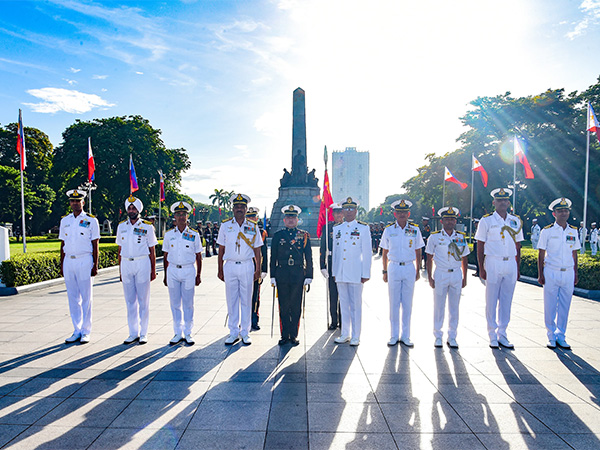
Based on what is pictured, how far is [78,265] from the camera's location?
5.91 m

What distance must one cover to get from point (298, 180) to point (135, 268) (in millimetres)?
31633

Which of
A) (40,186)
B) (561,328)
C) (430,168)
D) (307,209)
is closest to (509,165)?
(430,168)

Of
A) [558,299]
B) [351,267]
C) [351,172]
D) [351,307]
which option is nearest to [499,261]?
[558,299]

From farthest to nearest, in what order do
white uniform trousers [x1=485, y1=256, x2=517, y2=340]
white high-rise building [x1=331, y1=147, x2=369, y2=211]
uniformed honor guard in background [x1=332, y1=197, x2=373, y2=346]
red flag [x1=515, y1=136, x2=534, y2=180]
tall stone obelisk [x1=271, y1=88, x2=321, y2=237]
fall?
white high-rise building [x1=331, y1=147, x2=369, y2=211] < tall stone obelisk [x1=271, y1=88, x2=321, y2=237] < red flag [x1=515, y1=136, x2=534, y2=180] < uniformed honor guard in background [x1=332, y1=197, x2=373, y2=346] < white uniform trousers [x1=485, y1=256, x2=517, y2=340]

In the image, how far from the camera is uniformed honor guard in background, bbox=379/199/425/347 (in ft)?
19.4

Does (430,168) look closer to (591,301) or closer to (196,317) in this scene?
(591,301)

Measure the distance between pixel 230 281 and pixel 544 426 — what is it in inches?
159

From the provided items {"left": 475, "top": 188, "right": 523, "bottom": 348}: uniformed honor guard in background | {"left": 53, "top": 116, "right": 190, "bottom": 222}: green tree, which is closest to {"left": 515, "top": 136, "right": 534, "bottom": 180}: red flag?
{"left": 475, "top": 188, "right": 523, "bottom": 348}: uniformed honor guard in background

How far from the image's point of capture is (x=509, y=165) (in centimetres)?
3225

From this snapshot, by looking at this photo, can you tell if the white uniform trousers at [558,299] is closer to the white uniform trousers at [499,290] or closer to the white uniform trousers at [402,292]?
the white uniform trousers at [499,290]

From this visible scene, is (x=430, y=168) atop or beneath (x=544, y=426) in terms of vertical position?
atop

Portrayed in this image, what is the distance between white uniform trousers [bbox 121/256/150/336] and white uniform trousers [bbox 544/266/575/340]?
5945mm

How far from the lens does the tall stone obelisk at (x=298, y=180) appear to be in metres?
36.3

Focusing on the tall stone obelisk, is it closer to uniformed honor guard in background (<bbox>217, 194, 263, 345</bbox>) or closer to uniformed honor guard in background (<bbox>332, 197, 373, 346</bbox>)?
uniformed honor guard in background (<bbox>332, 197, 373, 346</bbox>)
